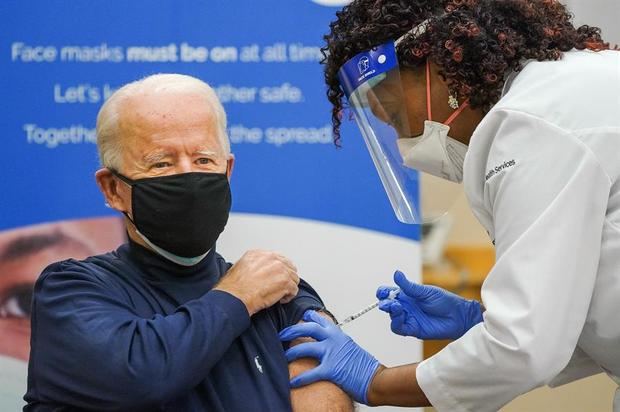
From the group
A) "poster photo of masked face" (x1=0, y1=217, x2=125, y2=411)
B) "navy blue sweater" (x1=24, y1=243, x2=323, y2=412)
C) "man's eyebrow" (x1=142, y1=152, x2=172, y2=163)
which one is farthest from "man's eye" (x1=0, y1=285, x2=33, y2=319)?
"man's eyebrow" (x1=142, y1=152, x2=172, y2=163)

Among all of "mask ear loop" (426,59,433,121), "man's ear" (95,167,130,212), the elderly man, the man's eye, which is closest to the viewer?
the elderly man

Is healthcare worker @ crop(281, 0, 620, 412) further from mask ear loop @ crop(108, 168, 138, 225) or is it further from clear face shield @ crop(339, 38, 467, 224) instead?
mask ear loop @ crop(108, 168, 138, 225)

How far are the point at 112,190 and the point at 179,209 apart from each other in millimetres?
185

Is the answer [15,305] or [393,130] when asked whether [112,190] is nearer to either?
[393,130]

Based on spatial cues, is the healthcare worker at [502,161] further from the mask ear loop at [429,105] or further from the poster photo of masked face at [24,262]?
the poster photo of masked face at [24,262]

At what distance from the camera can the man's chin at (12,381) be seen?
2857 millimetres

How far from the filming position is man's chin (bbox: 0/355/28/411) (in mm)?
2857

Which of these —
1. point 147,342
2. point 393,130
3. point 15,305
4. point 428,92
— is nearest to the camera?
point 147,342

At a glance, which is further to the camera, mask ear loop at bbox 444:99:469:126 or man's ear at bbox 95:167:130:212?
man's ear at bbox 95:167:130:212

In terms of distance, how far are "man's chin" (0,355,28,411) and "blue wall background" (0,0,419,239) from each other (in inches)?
16.1

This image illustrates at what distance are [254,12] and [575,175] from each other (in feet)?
4.85

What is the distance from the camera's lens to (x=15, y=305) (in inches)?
112

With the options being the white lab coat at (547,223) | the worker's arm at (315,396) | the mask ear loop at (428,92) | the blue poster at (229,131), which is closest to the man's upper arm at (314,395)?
the worker's arm at (315,396)

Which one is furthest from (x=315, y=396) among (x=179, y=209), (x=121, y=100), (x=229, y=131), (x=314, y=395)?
(x=229, y=131)
